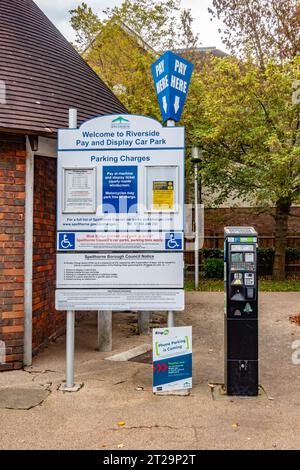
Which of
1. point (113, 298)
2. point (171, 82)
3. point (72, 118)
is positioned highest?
point (171, 82)

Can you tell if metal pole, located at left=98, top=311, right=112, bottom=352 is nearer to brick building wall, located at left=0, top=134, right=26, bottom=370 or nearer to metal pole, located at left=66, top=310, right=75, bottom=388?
brick building wall, located at left=0, top=134, right=26, bottom=370

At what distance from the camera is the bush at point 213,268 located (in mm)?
17044

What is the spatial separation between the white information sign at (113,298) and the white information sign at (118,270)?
59 millimetres

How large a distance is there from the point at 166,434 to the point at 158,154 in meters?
2.88

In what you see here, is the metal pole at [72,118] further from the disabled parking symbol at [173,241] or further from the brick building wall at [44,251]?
the disabled parking symbol at [173,241]

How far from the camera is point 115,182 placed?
5121mm

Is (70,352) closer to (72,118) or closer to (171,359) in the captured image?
(171,359)

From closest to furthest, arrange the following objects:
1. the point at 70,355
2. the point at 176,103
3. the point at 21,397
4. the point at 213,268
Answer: the point at 21,397, the point at 70,355, the point at 176,103, the point at 213,268

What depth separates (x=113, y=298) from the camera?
5129 millimetres

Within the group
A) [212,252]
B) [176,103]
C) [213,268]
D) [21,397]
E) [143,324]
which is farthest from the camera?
[212,252]

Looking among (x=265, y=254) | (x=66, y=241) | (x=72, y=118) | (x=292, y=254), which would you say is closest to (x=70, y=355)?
(x=66, y=241)

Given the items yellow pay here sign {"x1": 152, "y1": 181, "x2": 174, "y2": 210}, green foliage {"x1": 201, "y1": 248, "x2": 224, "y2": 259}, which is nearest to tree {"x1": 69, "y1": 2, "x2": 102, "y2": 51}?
green foliage {"x1": 201, "y1": 248, "x2": 224, "y2": 259}

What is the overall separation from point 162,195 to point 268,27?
48.8ft

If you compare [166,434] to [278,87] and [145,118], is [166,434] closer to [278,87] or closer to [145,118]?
[145,118]
